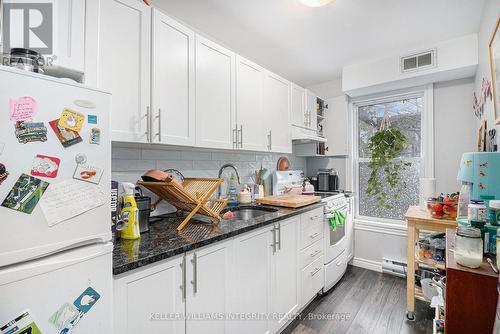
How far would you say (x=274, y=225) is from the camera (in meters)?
1.72

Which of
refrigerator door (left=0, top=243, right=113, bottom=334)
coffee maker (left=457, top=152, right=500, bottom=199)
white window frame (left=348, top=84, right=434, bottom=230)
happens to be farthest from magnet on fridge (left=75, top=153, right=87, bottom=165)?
white window frame (left=348, top=84, right=434, bottom=230)

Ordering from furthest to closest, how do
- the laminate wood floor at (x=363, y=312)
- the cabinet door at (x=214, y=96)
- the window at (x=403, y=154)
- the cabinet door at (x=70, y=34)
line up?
the window at (x=403, y=154) → the laminate wood floor at (x=363, y=312) → the cabinet door at (x=214, y=96) → the cabinet door at (x=70, y=34)

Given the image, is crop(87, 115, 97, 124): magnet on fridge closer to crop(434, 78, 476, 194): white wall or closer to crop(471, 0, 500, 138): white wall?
crop(471, 0, 500, 138): white wall

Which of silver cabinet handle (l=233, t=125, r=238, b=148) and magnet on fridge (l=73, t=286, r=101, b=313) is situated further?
silver cabinet handle (l=233, t=125, r=238, b=148)

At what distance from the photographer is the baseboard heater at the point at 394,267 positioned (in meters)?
2.80

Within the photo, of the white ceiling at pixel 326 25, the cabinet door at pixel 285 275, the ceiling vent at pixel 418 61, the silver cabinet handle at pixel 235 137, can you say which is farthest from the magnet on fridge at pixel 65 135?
the ceiling vent at pixel 418 61

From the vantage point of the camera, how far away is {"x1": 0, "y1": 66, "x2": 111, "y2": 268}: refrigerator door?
2.11 ft

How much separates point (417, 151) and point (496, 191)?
189 cm

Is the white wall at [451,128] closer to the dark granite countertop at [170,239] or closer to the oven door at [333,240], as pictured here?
the oven door at [333,240]

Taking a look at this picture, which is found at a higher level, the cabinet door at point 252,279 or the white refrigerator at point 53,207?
the white refrigerator at point 53,207

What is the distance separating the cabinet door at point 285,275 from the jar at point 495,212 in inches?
44.3

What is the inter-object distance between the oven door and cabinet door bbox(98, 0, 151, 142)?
195 centimetres

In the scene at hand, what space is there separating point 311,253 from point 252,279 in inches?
33.2

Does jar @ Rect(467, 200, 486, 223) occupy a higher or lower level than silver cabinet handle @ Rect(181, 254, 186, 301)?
higher
